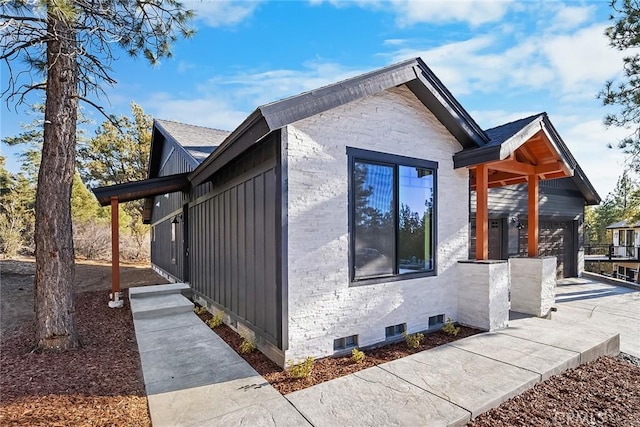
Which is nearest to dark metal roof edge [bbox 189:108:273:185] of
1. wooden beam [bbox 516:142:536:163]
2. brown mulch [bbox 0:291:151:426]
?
brown mulch [bbox 0:291:151:426]

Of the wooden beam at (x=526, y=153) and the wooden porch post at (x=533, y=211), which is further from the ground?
the wooden beam at (x=526, y=153)

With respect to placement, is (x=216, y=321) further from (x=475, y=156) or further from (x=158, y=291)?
(x=475, y=156)

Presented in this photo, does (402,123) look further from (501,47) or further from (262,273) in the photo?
(501,47)

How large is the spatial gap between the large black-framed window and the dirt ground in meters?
6.04

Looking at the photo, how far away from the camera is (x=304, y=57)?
8039 mm

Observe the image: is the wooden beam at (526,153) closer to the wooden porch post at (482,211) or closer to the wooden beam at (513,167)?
the wooden beam at (513,167)

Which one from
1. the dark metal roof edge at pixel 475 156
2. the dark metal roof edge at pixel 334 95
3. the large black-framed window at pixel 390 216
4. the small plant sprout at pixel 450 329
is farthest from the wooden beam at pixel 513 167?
the small plant sprout at pixel 450 329

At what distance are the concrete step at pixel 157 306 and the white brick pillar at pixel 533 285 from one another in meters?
6.98

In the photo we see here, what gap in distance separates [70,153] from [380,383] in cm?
542

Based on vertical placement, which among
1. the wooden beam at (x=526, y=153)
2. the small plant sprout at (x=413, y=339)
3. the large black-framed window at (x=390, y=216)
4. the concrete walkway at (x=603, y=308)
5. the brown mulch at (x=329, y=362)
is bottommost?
the concrete walkway at (x=603, y=308)

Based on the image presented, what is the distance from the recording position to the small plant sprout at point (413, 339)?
15.5 ft

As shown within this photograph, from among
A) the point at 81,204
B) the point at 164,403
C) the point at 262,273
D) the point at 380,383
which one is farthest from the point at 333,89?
the point at 81,204

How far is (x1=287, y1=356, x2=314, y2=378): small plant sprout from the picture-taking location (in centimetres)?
374

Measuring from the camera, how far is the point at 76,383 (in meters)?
3.65
